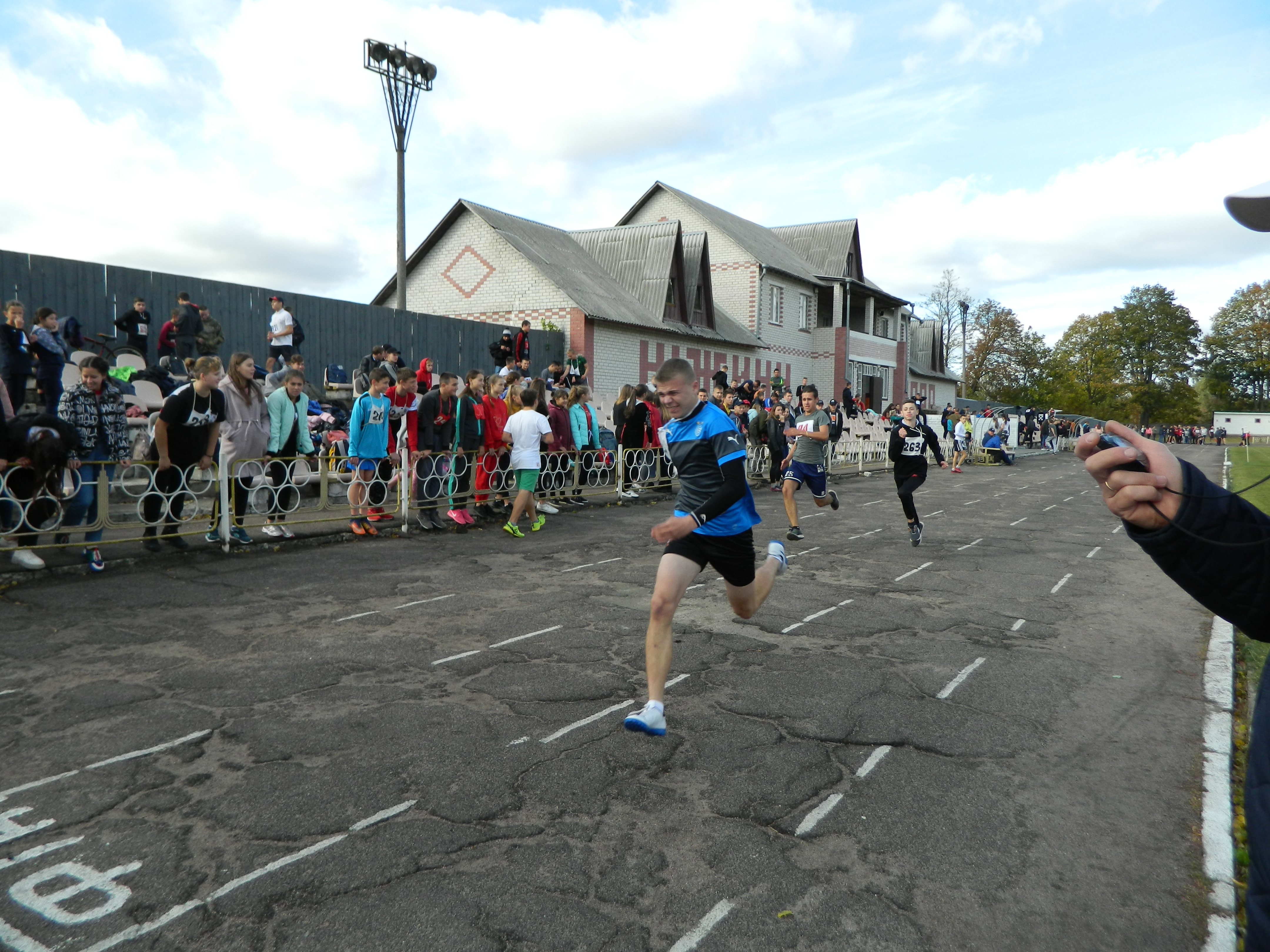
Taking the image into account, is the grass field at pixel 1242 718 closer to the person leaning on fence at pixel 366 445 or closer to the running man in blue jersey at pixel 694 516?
the running man in blue jersey at pixel 694 516

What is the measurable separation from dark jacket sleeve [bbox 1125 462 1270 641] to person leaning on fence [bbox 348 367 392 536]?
10.2 m

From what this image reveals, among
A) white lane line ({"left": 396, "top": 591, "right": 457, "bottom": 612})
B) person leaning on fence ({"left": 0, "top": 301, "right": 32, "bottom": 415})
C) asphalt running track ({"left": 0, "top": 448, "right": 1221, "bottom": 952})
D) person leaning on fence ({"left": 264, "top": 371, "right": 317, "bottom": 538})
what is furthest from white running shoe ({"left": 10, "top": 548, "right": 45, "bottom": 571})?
white lane line ({"left": 396, "top": 591, "right": 457, "bottom": 612})

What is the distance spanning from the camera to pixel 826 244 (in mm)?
46656

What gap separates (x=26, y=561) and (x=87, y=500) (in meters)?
0.82

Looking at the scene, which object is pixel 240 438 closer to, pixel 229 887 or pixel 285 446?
pixel 285 446

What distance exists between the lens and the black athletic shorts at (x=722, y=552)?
5266 mm

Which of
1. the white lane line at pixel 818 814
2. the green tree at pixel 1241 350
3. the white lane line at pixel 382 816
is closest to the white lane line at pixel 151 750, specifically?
the white lane line at pixel 382 816

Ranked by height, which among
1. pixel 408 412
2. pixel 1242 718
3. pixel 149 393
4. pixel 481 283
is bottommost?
pixel 1242 718

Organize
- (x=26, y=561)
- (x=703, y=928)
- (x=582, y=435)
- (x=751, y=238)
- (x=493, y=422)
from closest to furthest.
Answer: (x=703, y=928) < (x=26, y=561) < (x=493, y=422) < (x=582, y=435) < (x=751, y=238)

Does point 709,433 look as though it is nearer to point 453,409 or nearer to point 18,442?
point 18,442

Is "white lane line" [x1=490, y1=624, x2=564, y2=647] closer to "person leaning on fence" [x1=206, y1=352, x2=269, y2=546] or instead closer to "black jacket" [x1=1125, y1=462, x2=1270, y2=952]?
"person leaning on fence" [x1=206, y1=352, x2=269, y2=546]

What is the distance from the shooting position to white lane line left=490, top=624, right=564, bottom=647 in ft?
21.4

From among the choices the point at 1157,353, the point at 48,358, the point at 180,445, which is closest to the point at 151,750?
the point at 180,445

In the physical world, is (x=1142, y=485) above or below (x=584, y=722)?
above
